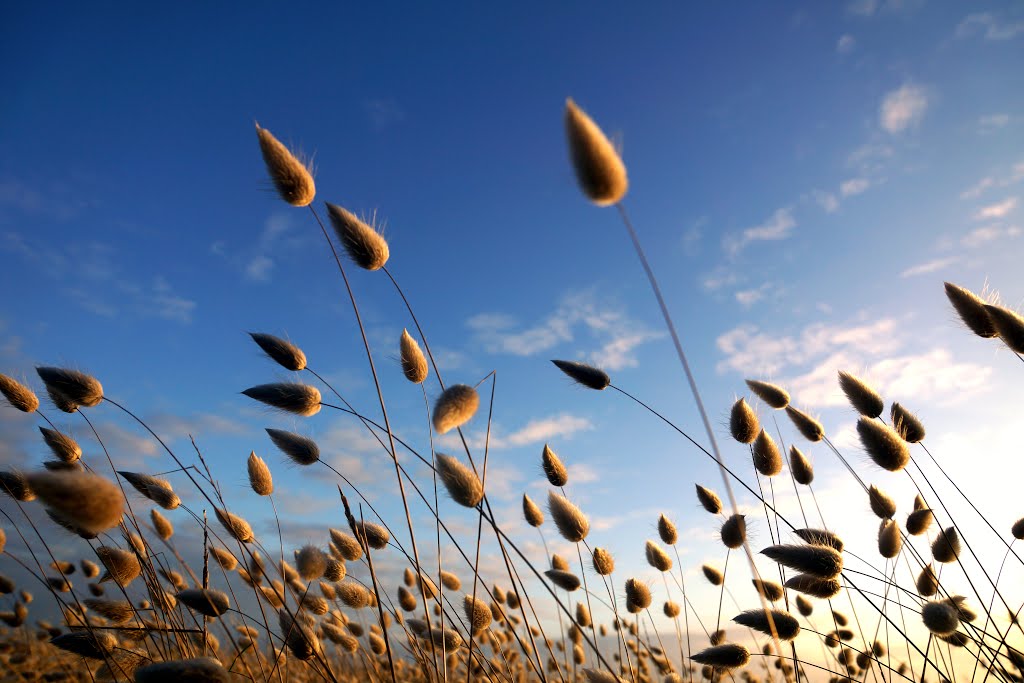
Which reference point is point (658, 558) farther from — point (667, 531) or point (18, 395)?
point (18, 395)

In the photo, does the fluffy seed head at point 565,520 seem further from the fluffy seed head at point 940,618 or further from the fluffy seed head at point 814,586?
the fluffy seed head at point 940,618

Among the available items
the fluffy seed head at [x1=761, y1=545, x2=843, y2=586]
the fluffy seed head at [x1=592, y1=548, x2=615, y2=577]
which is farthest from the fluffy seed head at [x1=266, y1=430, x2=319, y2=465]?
the fluffy seed head at [x1=761, y1=545, x2=843, y2=586]

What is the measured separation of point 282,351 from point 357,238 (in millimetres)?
711

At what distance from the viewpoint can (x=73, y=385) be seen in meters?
2.77

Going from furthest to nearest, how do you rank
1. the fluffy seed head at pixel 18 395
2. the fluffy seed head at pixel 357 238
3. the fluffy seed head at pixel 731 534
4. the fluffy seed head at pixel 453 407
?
the fluffy seed head at pixel 731 534, the fluffy seed head at pixel 18 395, the fluffy seed head at pixel 357 238, the fluffy seed head at pixel 453 407

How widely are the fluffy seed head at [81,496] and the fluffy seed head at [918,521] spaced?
407 centimetres

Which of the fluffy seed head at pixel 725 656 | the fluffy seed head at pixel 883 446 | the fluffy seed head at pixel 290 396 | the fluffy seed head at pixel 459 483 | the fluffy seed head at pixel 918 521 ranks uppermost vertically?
the fluffy seed head at pixel 290 396

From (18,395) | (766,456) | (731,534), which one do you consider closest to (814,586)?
(731,534)

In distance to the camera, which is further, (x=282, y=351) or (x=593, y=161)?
(x=282, y=351)

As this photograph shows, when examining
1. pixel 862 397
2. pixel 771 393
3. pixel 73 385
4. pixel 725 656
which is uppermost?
pixel 771 393

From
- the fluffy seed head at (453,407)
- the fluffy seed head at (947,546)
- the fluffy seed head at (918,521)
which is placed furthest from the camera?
the fluffy seed head at (918,521)

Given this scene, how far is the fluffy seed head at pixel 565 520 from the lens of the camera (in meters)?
2.83

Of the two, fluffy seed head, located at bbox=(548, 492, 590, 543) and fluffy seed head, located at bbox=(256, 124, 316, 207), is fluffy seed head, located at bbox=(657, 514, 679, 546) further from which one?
fluffy seed head, located at bbox=(256, 124, 316, 207)

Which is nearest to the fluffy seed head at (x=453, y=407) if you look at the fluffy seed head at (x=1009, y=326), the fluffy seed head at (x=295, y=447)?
the fluffy seed head at (x=295, y=447)
